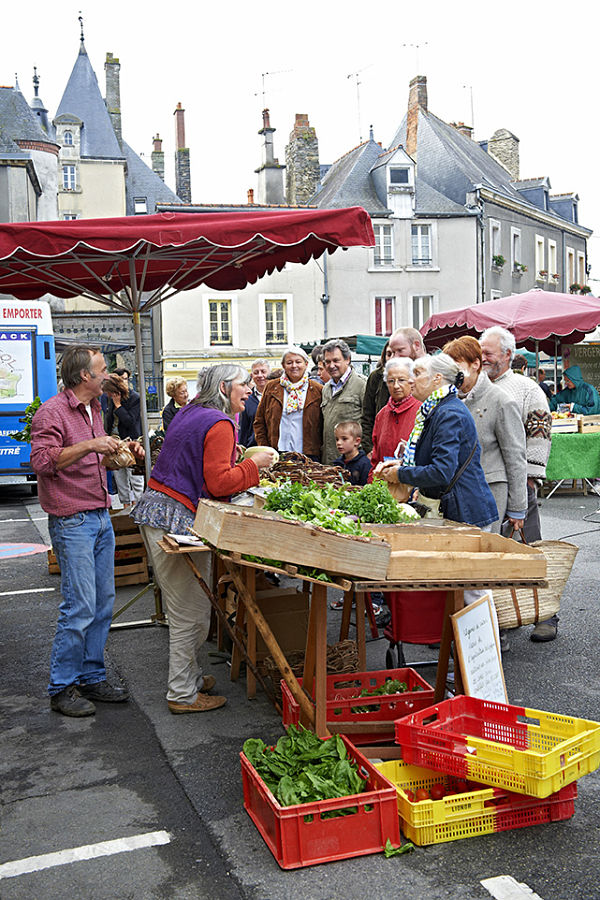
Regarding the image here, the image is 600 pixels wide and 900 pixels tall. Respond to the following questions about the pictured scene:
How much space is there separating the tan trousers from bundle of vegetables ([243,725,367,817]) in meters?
1.10

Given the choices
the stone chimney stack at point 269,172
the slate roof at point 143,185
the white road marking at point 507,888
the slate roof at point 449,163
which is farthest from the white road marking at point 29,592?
the slate roof at point 143,185

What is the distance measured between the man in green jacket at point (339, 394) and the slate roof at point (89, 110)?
42.2 m

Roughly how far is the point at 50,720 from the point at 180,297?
27845mm

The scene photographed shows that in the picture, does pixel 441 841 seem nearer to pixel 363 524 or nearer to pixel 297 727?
pixel 297 727

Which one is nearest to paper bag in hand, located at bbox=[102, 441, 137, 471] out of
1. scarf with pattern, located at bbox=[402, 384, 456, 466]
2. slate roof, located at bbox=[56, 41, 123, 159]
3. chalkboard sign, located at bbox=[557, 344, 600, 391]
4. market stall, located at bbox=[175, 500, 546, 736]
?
market stall, located at bbox=[175, 500, 546, 736]

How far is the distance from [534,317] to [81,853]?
392 inches

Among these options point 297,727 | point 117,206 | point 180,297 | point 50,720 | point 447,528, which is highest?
point 117,206

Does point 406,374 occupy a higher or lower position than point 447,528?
higher

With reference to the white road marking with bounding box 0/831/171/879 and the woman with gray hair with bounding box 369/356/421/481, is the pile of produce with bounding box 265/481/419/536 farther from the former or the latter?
the white road marking with bounding box 0/831/171/879

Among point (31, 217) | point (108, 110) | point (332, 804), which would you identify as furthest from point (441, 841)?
point (108, 110)

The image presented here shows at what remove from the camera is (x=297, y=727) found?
3822mm

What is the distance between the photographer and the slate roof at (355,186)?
113ft

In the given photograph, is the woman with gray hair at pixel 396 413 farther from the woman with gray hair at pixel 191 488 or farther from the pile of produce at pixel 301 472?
the woman with gray hair at pixel 191 488

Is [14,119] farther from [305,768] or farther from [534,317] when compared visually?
[305,768]
